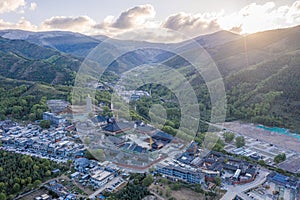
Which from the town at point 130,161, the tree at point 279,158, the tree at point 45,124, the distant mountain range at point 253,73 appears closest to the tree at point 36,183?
Answer: the town at point 130,161

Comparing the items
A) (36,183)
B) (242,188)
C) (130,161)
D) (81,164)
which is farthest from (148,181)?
(36,183)

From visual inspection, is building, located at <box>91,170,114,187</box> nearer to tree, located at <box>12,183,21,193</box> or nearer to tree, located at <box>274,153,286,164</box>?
tree, located at <box>12,183,21,193</box>

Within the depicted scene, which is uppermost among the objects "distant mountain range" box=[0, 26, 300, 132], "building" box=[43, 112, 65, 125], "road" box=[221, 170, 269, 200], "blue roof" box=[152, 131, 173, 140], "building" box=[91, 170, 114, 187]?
"distant mountain range" box=[0, 26, 300, 132]

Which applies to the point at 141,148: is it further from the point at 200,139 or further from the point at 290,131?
the point at 290,131

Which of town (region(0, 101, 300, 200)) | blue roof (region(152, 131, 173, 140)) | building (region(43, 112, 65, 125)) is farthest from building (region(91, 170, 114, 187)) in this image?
building (region(43, 112, 65, 125))

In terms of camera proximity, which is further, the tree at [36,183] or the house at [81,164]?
the house at [81,164]

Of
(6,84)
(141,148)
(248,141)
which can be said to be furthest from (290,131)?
(6,84)

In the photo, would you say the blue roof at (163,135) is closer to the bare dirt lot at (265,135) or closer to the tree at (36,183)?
the bare dirt lot at (265,135)

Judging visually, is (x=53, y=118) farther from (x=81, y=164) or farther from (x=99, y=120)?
(x=81, y=164)
